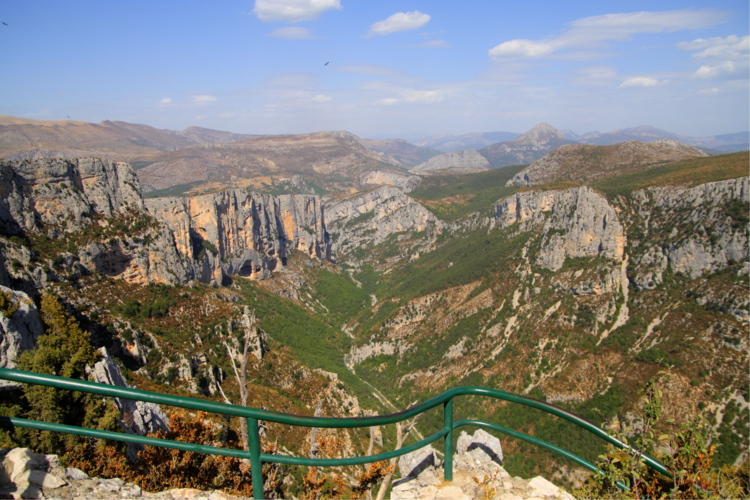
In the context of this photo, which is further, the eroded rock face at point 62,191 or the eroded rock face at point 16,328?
the eroded rock face at point 62,191

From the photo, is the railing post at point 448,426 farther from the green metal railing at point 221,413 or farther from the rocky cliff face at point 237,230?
the rocky cliff face at point 237,230

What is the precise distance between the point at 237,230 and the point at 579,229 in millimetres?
74342

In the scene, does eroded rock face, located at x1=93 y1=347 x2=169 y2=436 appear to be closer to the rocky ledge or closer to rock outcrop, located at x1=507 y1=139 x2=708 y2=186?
the rocky ledge

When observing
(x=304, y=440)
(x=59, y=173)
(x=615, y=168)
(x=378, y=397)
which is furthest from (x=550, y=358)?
(x=615, y=168)

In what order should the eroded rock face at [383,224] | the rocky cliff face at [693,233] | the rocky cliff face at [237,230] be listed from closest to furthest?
1. the rocky cliff face at [693,233]
2. the rocky cliff face at [237,230]
3. the eroded rock face at [383,224]

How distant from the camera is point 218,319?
2042 inches

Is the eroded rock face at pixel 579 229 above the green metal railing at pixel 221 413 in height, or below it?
below

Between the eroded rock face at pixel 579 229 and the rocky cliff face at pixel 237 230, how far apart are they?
212 feet

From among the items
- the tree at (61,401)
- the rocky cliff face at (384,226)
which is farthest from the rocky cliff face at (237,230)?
the tree at (61,401)

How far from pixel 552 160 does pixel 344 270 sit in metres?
91.8

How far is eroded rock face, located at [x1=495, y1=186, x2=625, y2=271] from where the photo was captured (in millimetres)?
76312

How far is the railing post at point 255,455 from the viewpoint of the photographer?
12.0 feet

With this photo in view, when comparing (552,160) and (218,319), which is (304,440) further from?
(552,160)

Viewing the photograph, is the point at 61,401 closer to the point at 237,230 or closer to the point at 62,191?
the point at 62,191
